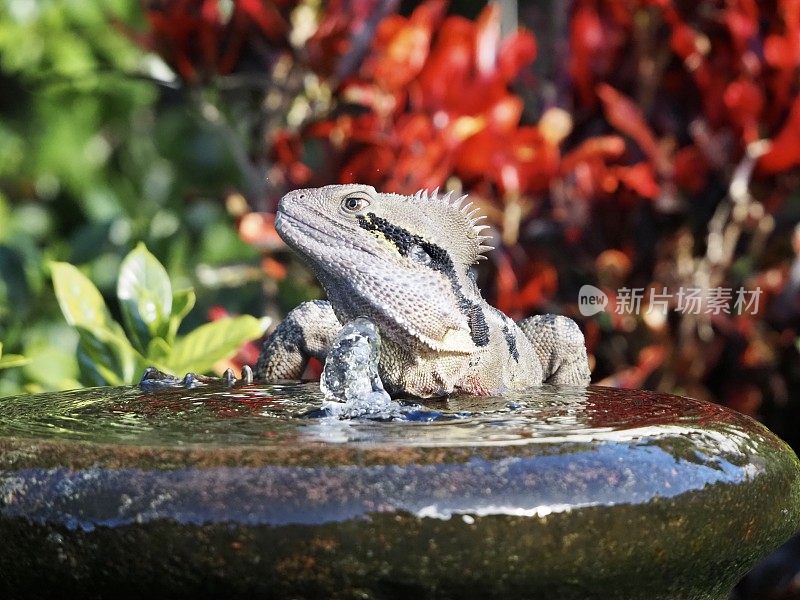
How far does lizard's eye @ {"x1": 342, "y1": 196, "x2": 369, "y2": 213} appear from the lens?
2.05 m

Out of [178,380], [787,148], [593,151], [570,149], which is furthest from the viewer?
[570,149]

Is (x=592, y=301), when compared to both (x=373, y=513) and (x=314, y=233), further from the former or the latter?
(x=373, y=513)

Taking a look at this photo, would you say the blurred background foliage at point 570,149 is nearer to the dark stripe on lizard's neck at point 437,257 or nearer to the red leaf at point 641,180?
the red leaf at point 641,180

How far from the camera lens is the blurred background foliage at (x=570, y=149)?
380 cm

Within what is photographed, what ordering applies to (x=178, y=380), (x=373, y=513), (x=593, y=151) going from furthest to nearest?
(x=593, y=151), (x=178, y=380), (x=373, y=513)

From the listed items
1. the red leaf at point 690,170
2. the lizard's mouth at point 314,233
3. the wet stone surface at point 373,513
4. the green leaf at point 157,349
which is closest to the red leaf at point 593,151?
the red leaf at point 690,170

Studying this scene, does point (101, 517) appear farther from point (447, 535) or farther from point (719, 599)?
point (719, 599)

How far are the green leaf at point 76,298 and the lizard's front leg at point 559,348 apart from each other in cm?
111

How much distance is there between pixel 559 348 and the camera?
2463mm

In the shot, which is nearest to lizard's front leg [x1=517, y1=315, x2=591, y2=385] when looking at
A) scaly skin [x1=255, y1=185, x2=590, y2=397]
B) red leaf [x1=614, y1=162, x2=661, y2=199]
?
scaly skin [x1=255, y1=185, x2=590, y2=397]

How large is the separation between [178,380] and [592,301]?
1.74 meters

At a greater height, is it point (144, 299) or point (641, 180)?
point (641, 180)

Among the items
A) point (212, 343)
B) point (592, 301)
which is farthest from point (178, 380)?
point (592, 301)

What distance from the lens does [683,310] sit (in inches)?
147
